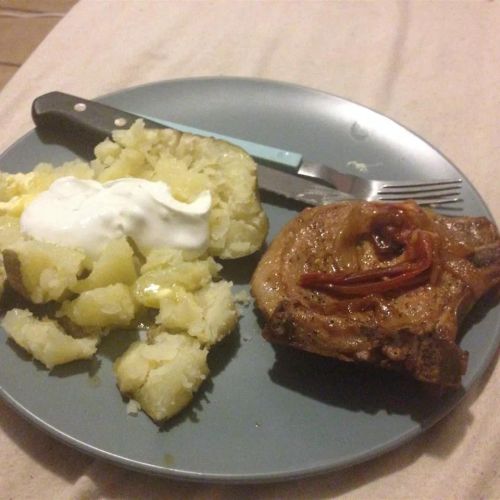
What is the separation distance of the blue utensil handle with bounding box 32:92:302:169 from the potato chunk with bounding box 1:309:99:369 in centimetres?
51

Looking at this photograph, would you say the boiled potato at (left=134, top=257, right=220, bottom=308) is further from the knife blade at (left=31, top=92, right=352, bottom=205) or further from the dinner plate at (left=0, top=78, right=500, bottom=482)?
the knife blade at (left=31, top=92, right=352, bottom=205)

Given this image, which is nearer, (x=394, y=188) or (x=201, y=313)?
(x=201, y=313)

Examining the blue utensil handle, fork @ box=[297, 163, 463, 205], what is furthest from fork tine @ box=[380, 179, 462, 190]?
the blue utensil handle

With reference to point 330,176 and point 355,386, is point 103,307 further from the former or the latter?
point 330,176

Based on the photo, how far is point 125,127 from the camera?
1.40 metres

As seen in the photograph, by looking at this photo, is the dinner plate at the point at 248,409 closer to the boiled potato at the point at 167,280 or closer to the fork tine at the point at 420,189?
the boiled potato at the point at 167,280

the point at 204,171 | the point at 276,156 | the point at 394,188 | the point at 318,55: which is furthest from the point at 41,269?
the point at 318,55

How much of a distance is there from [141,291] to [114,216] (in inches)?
5.8

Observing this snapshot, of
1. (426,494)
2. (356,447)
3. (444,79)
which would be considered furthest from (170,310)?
(444,79)

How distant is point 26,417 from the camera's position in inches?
39.4

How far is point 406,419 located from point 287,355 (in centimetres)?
23

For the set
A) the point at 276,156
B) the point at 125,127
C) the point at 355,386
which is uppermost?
the point at 125,127

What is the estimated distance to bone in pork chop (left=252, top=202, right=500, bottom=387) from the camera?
0.99 metres

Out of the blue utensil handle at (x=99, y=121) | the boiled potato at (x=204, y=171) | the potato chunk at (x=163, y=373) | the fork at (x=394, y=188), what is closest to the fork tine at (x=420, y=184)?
the fork at (x=394, y=188)
